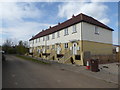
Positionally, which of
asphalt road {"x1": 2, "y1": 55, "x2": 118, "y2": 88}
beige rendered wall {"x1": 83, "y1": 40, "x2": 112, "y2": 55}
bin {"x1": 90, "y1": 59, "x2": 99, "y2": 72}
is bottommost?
asphalt road {"x1": 2, "y1": 55, "x2": 118, "y2": 88}

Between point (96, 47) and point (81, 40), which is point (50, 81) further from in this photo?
point (96, 47)

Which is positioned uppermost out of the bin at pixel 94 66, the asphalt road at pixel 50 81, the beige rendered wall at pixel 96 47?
the beige rendered wall at pixel 96 47

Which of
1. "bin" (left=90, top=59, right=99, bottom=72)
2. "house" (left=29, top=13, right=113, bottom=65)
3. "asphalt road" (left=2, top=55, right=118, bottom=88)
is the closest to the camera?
"asphalt road" (left=2, top=55, right=118, bottom=88)

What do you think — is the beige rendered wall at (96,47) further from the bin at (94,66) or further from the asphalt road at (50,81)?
the asphalt road at (50,81)

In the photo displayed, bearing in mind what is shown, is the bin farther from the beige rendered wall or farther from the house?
the beige rendered wall

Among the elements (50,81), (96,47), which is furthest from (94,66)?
(96,47)

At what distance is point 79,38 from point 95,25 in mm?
4587

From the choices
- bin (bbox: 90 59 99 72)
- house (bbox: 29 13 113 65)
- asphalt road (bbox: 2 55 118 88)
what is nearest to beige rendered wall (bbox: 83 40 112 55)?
house (bbox: 29 13 113 65)

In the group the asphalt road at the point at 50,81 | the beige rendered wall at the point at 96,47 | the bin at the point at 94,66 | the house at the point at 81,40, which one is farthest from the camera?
the beige rendered wall at the point at 96,47

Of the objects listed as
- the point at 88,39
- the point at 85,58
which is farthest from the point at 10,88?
the point at 88,39

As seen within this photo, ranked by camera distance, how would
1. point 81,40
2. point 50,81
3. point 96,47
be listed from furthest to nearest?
point 96,47, point 81,40, point 50,81

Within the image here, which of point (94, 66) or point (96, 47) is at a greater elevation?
point (96, 47)

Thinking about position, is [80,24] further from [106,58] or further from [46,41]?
[46,41]

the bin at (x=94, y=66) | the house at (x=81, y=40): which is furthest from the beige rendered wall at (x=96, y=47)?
the bin at (x=94, y=66)
